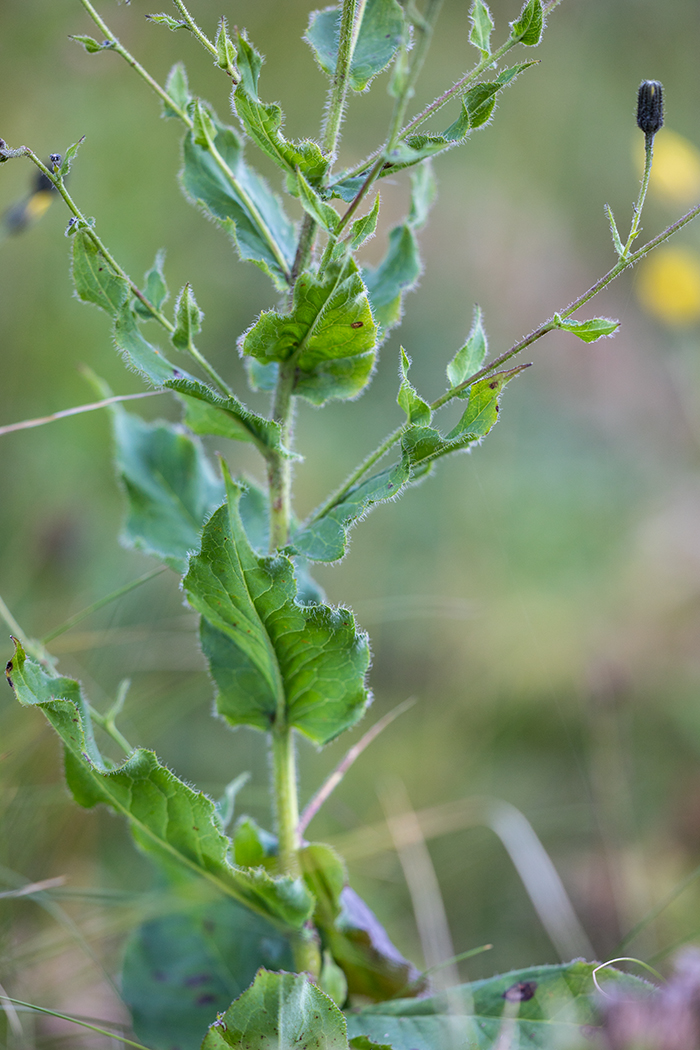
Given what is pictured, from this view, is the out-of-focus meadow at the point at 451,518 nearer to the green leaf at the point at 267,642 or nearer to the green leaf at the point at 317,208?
the green leaf at the point at 267,642

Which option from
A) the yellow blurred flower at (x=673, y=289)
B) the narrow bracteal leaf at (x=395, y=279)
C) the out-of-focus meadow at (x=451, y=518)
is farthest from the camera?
the yellow blurred flower at (x=673, y=289)

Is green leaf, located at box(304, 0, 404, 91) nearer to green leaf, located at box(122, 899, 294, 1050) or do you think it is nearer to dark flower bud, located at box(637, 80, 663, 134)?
dark flower bud, located at box(637, 80, 663, 134)

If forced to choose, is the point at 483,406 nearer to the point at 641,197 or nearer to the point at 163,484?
the point at 641,197

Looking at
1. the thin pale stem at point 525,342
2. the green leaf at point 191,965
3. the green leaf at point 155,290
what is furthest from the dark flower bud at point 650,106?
the green leaf at point 191,965


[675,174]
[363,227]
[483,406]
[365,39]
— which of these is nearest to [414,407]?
[483,406]

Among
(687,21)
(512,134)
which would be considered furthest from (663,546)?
(687,21)

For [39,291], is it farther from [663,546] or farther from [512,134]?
[512,134]
